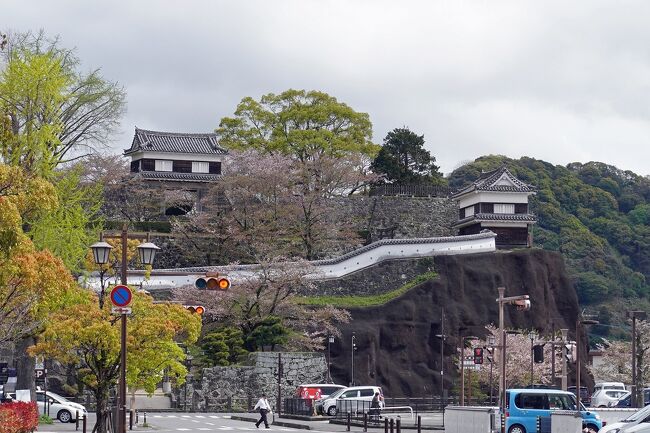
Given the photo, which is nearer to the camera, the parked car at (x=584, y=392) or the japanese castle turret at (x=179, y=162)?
the parked car at (x=584, y=392)

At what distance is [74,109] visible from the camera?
41594 mm

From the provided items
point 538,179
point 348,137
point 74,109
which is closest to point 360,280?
point 348,137

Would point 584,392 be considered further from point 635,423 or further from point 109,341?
point 109,341

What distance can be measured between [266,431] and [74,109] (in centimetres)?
1489

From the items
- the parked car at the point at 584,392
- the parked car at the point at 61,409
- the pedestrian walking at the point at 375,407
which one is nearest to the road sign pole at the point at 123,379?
the pedestrian walking at the point at 375,407

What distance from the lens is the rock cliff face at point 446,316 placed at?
59.1 m

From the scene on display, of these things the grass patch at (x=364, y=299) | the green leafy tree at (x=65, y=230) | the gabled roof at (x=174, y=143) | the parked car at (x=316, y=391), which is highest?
the gabled roof at (x=174, y=143)

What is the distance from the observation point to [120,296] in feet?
76.7

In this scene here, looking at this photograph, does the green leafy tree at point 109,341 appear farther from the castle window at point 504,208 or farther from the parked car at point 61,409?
the castle window at point 504,208

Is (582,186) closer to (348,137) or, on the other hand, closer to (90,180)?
(348,137)

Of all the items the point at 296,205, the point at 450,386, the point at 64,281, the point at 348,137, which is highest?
the point at 348,137

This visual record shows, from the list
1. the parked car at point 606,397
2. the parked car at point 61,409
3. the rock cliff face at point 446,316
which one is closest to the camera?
the parked car at point 61,409

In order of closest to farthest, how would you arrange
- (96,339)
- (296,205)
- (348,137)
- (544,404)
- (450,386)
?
(96,339) → (544,404) → (450,386) → (296,205) → (348,137)

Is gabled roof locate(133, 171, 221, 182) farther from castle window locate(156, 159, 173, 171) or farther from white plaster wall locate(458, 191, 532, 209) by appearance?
white plaster wall locate(458, 191, 532, 209)
